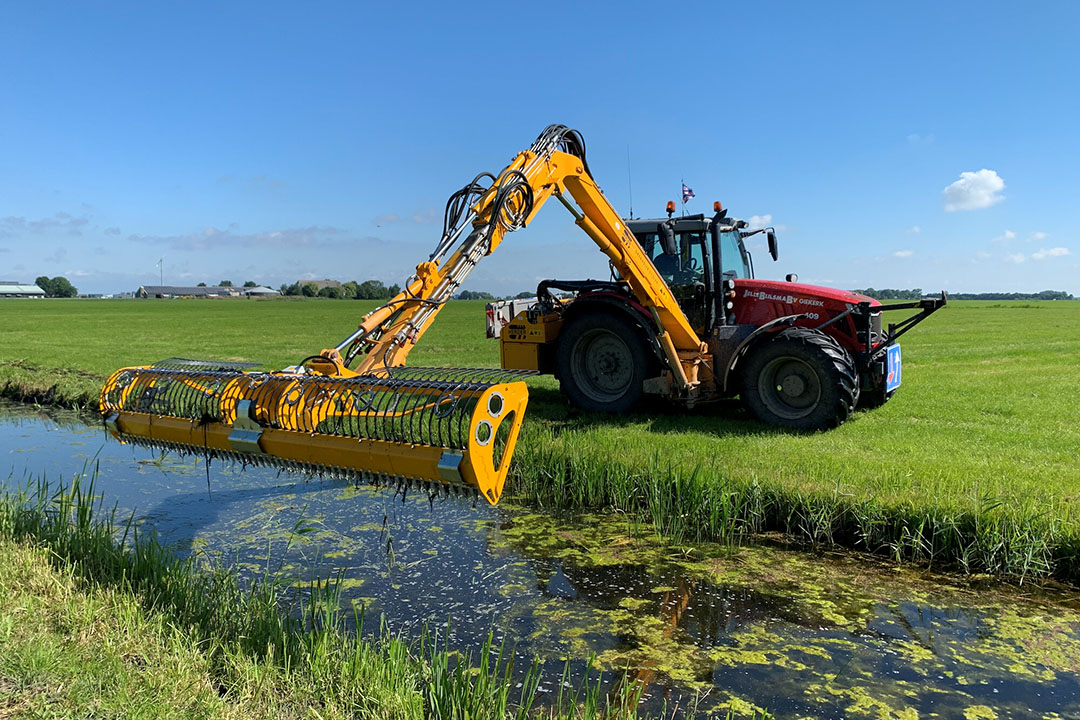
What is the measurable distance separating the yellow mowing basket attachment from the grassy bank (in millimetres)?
868

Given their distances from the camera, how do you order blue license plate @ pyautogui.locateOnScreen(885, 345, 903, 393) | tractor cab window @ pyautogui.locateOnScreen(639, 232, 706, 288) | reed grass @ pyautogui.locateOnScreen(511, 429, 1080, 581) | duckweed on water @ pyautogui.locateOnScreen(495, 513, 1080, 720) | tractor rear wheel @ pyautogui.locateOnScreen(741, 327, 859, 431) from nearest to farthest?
duckweed on water @ pyautogui.locateOnScreen(495, 513, 1080, 720), reed grass @ pyautogui.locateOnScreen(511, 429, 1080, 581), tractor rear wheel @ pyautogui.locateOnScreen(741, 327, 859, 431), blue license plate @ pyautogui.locateOnScreen(885, 345, 903, 393), tractor cab window @ pyautogui.locateOnScreen(639, 232, 706, 288)

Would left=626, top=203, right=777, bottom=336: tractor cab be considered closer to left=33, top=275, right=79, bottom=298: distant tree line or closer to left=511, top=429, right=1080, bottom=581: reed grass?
left=511, top=429, right=1080, bottom=581: reed grass

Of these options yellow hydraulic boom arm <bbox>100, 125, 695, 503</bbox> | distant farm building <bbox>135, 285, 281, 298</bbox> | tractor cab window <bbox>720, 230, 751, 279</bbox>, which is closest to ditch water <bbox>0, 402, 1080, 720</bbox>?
yellow hydraulic boom arm <bbox>100, 125, 695, 503</bbox>

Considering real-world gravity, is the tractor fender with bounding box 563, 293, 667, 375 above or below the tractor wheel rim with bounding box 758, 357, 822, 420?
above

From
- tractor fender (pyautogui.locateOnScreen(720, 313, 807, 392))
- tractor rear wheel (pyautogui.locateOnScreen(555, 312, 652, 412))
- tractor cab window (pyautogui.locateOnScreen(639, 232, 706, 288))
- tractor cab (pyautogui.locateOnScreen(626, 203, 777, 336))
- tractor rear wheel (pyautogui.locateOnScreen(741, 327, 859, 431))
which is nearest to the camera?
tractor rear wheel (pyautogui.locateOnScreen(741, 327, 859, 431))

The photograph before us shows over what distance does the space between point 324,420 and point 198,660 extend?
1.92 m

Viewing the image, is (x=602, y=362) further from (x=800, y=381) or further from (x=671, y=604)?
(x=671, y=604)

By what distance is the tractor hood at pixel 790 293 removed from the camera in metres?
8.83

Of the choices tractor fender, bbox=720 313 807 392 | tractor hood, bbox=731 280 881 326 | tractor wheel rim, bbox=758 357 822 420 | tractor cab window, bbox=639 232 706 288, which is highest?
tractor cab window, bbox=639 232 706 288

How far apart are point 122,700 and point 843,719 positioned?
328 centimetres

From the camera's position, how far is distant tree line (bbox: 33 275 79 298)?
12225cm

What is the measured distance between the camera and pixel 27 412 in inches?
504

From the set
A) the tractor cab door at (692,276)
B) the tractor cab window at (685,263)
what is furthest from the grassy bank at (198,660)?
the tractor cab window at (685,263)

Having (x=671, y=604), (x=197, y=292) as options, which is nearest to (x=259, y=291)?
(x=197, y=292)
